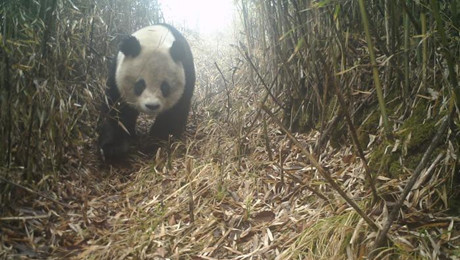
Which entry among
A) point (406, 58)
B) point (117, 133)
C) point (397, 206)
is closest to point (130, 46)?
point (117, 133)

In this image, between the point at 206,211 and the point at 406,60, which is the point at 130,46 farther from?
the point at 406,60

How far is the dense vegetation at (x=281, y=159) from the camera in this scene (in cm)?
191

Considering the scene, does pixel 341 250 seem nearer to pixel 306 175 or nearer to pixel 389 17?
pixel 306 175

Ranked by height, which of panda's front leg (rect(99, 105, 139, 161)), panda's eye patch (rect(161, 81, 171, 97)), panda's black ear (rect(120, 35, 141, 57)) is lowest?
panda's front leg (rect(99, 105, 139, 161))

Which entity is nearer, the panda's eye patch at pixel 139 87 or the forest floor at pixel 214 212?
the forest floor at pixel 214 212

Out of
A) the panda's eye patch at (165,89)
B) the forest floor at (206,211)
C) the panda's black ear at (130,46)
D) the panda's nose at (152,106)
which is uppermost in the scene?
the panda's black ear at (130,46)

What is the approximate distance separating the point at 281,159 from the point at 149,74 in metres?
1.74

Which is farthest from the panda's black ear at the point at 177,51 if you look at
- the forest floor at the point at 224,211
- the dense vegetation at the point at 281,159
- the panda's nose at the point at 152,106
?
the forest floor at the point at 224,211

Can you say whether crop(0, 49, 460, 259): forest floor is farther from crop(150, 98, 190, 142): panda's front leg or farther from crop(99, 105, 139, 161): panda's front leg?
crop(150, 98, 190, 142): panda's front leg

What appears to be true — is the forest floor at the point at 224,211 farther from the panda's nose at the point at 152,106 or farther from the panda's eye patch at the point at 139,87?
the panda's eye patch at the point at 139,87

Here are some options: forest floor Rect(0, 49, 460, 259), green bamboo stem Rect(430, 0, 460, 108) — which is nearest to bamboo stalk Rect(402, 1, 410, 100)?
forest floor Rect(0, 49, 460, 259)

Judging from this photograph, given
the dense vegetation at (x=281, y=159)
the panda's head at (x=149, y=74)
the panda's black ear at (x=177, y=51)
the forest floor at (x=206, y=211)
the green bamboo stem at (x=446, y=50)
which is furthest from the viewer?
the panda's black ear at (x=177, y=51)

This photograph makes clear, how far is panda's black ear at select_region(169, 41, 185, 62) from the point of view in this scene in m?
4.08

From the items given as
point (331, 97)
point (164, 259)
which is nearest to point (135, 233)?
point (164, 259)
